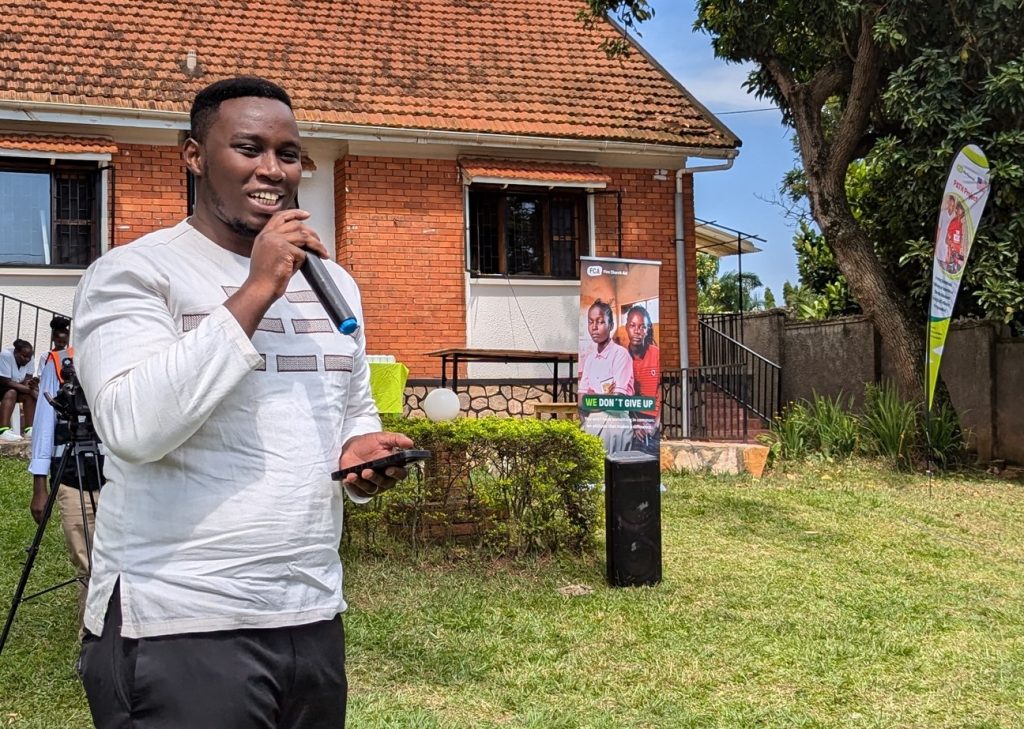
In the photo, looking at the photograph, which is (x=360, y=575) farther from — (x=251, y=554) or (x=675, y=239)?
(x=675, y=239)


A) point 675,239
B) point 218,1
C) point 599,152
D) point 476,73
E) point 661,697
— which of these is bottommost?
point 661,697

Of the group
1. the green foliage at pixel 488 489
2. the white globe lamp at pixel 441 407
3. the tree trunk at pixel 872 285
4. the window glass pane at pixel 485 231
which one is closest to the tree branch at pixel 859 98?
Answer: the tree trunk at pixel 872 285

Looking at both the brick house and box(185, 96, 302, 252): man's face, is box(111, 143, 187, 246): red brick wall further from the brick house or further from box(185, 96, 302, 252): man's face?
box(185, 96, 302, 252): man's face

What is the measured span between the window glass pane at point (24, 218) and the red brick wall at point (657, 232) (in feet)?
22.4

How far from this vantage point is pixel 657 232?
566 inches

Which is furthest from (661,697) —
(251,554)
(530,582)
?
(251,554)

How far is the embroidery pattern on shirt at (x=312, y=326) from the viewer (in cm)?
186

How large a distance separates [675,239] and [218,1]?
697 cm

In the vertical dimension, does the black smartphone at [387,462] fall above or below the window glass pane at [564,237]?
below

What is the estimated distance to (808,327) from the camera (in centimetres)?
1669

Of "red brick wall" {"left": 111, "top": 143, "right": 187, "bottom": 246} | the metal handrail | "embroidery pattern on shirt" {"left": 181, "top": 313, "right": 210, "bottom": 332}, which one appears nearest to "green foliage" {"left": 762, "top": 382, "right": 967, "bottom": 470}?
the metal handrail

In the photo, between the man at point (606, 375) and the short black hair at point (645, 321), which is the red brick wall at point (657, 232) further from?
the man at point (606, 375)

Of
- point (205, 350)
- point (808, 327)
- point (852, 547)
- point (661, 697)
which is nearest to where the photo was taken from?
point (205, 350)

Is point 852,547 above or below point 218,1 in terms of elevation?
below
